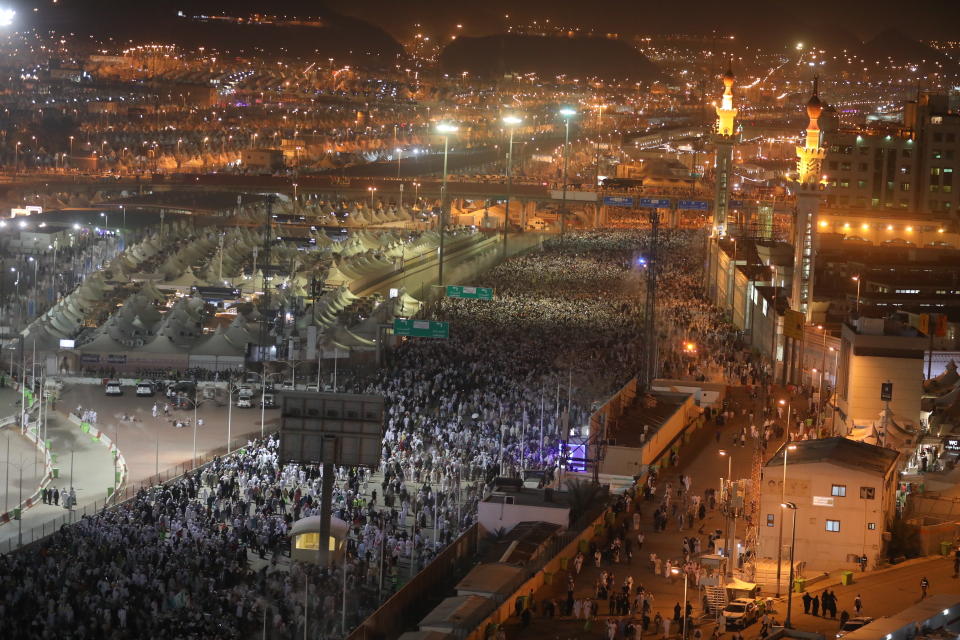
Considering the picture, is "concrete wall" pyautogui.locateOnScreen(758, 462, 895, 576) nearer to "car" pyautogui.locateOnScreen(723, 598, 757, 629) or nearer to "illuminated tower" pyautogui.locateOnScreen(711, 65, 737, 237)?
"car" pyautogui.locateOnScreen(723, 598, 757, 629)

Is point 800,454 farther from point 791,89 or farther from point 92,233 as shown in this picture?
point 791,89

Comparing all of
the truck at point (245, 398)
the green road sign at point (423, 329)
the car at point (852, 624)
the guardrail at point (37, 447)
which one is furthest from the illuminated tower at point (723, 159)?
the car at point (852, 624)

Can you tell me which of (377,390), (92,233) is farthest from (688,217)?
(377,390)

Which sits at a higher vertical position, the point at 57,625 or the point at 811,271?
the point at 811,271

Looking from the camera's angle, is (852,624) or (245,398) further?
(245,398)

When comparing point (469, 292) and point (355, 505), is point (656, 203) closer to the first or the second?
point (469, 292)

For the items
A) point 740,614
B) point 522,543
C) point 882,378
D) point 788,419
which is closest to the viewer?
point 740,614

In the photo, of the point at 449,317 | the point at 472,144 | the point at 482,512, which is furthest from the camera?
the point at 472,144

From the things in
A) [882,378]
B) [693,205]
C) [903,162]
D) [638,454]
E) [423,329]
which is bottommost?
[638,454]

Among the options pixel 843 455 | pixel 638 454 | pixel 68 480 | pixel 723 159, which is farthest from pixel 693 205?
pixel 843 455
